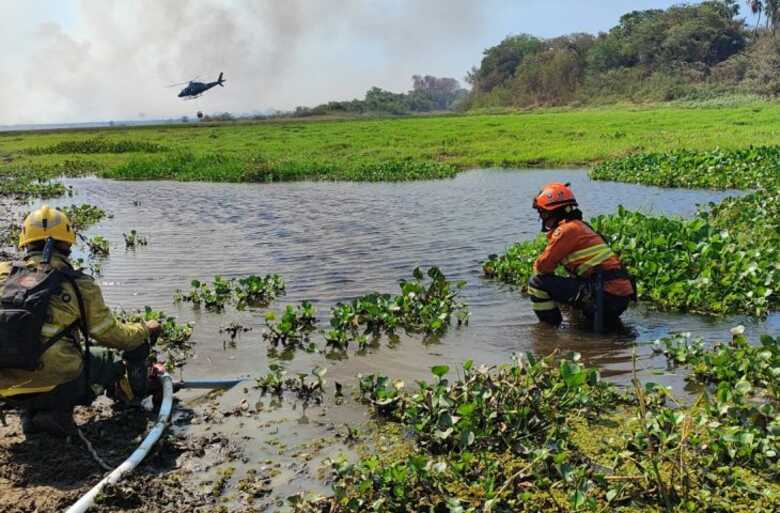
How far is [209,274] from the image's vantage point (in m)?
11.6

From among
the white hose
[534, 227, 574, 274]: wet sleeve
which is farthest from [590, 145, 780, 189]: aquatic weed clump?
the white hose

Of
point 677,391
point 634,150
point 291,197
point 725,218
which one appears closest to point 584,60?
point 634,150

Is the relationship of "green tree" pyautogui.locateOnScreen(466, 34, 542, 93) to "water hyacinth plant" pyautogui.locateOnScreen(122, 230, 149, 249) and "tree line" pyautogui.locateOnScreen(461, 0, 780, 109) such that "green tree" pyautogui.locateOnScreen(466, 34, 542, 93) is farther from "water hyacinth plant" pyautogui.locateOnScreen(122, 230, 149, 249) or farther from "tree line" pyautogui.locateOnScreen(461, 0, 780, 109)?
"water hyacinth plant" pyautogui.locateOnScreen(122, 230, 149, 249)

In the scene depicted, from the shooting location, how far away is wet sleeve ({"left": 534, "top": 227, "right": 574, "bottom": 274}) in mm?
7664

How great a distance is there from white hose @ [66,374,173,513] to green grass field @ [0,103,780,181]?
1991 cm

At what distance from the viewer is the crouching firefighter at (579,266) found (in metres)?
7.68

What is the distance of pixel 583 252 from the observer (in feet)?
25.3

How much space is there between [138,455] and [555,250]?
4.87 m

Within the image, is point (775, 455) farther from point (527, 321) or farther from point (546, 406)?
point (527, 321)

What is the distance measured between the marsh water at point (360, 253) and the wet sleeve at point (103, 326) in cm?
112

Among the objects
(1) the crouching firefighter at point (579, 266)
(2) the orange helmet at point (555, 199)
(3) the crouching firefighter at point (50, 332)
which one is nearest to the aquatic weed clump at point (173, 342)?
(3) the crouching firefighter at point (50, 332)

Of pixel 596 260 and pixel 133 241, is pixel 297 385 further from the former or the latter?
pixel 133 241

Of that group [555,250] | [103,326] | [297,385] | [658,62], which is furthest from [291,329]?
[658,62]

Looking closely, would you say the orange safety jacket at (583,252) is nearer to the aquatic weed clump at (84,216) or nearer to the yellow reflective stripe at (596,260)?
the yellow reflective stripe at (596,260)
